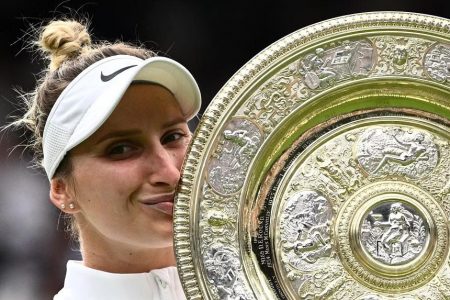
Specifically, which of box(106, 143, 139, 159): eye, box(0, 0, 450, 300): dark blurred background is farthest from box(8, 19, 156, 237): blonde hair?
box(0, 0, 450, 300): dark blurred background

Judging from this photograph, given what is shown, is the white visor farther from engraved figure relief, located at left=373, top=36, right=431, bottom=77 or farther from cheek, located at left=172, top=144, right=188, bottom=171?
engraved figure relief, located at left=373, top=36, right=431, bottom=77

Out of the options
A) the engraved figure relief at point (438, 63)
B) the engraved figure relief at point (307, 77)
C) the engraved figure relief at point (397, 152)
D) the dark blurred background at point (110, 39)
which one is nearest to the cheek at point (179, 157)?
the engraved figure relief at point (307, 77)

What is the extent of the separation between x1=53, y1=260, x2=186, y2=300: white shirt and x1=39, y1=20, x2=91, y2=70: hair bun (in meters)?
0.36

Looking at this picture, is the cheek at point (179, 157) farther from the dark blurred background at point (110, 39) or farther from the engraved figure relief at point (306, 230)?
the dark blurred background at point (110, 39)

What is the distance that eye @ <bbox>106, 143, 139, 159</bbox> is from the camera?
1.49 meters

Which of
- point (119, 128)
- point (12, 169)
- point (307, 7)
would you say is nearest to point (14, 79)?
point (12, 169)

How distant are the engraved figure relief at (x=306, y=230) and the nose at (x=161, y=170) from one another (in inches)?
6.8

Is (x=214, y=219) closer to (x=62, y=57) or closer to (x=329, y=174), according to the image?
(x=329, y=174)

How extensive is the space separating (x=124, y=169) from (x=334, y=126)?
325 mm

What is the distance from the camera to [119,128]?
149 centimetres

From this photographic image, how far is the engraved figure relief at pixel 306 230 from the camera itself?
144 centimetres

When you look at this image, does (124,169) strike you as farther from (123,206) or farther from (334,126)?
(334,126)

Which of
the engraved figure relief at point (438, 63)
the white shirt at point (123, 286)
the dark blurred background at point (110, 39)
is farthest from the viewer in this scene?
the dark blurred background at point (110, 39)

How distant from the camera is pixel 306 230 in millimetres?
1446
